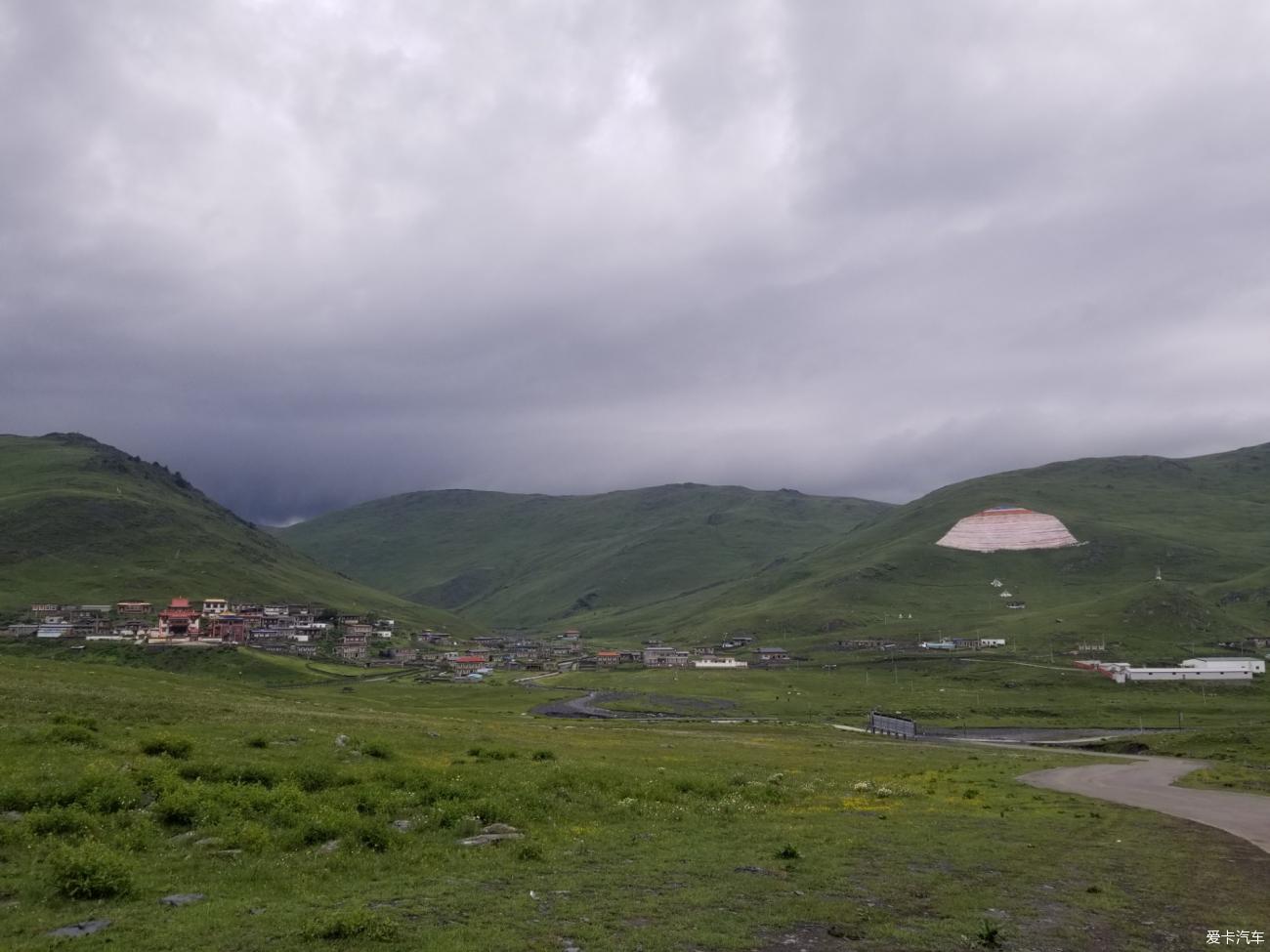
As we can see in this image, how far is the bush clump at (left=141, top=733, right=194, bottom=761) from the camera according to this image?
101 ft

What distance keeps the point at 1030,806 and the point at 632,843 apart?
88.9 ft

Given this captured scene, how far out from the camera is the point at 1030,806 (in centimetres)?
4309

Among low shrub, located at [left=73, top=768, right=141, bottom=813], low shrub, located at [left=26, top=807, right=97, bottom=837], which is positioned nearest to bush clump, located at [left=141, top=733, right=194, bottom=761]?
low shrub, located at [left=73, top=768, right=141, bottom=813]

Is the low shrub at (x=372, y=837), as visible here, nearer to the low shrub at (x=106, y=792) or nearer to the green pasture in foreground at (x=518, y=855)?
the green pasture in foreground at (x=518, y=855)

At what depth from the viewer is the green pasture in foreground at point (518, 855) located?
695 inches

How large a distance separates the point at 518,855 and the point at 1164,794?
47129 mm

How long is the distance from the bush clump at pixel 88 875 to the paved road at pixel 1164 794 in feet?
125

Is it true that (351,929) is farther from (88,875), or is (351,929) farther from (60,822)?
(60,822)

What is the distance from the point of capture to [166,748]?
101 ft

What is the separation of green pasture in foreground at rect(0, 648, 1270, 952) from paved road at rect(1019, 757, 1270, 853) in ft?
9.90

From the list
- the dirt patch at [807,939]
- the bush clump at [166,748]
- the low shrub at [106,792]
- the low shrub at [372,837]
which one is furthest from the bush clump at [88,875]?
the dirt patch at [807,939]

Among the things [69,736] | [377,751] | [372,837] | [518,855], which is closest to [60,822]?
[372,837]

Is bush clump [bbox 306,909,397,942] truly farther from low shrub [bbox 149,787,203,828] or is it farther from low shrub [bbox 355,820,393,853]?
low shrub [bbox 149,787,203,828]

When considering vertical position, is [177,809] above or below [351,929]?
below
